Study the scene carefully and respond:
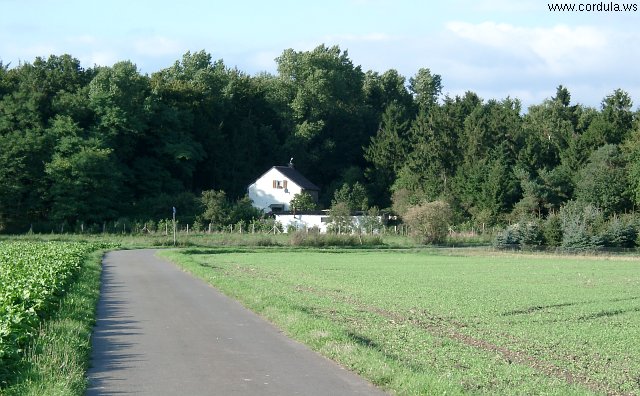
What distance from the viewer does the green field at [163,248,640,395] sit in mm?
12008

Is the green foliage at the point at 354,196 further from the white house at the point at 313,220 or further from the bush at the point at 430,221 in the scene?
the bush at the point at 430,221

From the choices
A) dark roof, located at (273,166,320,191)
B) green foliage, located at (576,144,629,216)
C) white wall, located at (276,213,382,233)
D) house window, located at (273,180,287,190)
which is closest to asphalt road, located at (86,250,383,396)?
white wall, located at (276,213,382,233)

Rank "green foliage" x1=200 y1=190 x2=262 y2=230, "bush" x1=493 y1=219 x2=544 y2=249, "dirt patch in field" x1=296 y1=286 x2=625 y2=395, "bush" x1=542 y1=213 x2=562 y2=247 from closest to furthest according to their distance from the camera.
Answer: "dirt patch in field" x1=296 y1=286 x2=625 y2=395 < "bush" x1=542 y1=213 x2=562 y2=247 < "bush" x1=493 y1=219 x2=544 y2=249 < "green foliage" x1=200 y1=190 x2=262 y2=230

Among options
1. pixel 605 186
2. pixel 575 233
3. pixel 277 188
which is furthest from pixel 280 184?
pixel 575 233

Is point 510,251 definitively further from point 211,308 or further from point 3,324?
point 3,324

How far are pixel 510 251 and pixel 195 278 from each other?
34747mm

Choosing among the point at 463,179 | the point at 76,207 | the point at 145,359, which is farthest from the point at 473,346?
the point at 463,179

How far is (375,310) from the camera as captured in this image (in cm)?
2114

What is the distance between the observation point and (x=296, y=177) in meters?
88.1

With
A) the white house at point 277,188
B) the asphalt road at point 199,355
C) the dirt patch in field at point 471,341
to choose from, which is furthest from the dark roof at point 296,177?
the asphalt road at point 199,355

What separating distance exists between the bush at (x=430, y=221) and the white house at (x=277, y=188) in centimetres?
1912

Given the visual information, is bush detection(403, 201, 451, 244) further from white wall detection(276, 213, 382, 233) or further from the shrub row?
white wall detection(276, 213, 382, 233)

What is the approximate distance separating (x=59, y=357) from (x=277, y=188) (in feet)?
248

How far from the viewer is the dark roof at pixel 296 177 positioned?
86.7 m
